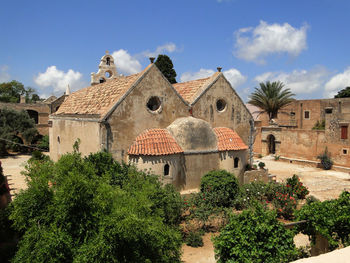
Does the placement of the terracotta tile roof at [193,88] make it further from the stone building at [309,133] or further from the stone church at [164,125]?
the stone building at [309,133]

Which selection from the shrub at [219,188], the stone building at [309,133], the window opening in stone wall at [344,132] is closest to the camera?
the shrub at [219,188]

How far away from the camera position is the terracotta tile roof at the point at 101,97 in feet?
46.1

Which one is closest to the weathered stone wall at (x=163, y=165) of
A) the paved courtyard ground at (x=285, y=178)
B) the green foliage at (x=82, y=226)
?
the paved courtyard ground at (x=285, y=178)

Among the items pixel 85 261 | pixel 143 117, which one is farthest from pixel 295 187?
pixel 85 261

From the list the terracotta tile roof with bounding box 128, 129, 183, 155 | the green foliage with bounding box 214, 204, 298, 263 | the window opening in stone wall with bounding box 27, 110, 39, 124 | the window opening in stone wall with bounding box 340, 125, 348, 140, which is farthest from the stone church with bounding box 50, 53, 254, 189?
the window opening in stone wall with bounding box 27, 110, 39, 124

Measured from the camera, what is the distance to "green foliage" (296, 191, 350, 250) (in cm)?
826

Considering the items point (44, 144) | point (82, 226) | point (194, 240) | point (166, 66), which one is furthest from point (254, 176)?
point (44, 144)

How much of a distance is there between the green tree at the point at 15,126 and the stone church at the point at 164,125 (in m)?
17.9

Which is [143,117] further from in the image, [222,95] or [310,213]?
[310,213]

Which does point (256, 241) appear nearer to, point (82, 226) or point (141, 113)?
point (82, 226)

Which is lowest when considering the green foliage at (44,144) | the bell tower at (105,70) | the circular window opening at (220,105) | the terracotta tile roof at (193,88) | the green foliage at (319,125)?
the green foliage at (44,144)

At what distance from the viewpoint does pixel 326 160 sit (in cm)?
2702

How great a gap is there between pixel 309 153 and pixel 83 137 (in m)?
23.5

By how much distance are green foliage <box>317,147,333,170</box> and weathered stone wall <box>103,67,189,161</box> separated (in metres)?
18.1
